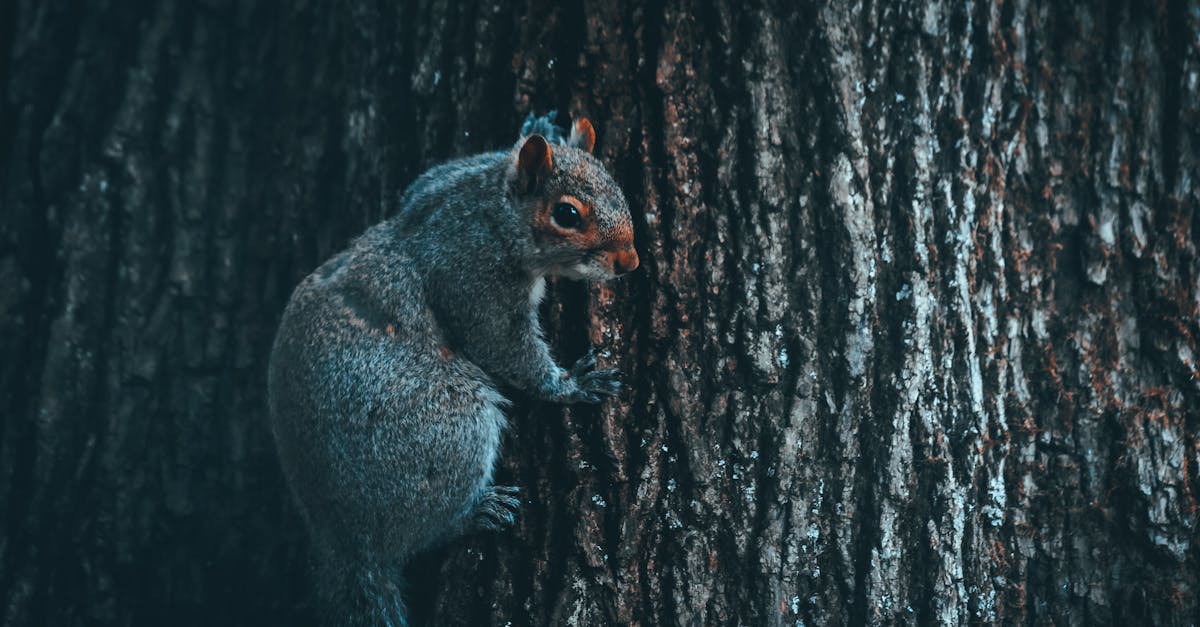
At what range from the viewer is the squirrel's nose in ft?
7.36

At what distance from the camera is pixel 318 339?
2520 mm

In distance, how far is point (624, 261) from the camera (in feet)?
7.36

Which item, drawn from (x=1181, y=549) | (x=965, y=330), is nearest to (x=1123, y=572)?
(x=1181, y=549)

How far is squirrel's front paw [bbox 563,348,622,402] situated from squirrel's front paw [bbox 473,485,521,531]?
32cm

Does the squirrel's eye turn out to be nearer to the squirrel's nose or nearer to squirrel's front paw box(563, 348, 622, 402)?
the squirrel's nose

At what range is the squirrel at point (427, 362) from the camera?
2.43 metres

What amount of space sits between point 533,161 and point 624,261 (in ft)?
1.38

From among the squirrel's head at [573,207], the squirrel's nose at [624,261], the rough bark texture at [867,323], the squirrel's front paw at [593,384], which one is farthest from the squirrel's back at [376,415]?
the squirrel's nose at [624,261]

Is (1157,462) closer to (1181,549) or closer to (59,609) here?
(1181,549)

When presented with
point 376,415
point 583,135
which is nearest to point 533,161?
point 583,135

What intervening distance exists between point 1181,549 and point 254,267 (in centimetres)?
320

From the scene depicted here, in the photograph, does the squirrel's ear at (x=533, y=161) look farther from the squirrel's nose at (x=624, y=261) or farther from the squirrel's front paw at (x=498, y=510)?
the squirrel's front paw at (x=498, y=510)

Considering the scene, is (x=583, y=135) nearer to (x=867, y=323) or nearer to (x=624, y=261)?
(x=624, y=261)

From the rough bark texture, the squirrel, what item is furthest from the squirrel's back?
the rough bark texture
